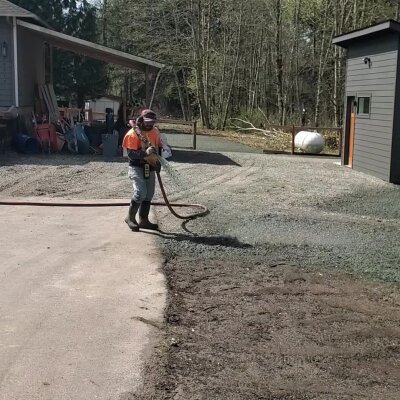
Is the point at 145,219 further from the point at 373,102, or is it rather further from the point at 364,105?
the point at 364,105

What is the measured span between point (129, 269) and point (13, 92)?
13.9 m

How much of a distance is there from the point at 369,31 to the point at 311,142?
23.3ft

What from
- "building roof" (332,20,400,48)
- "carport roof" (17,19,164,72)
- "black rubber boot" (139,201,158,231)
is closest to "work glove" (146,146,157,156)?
"black rubber boot" (139,201,158,231)

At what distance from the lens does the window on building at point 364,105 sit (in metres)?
16.8

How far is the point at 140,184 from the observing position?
8.05 m

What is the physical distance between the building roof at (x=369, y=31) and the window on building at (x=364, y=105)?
167 cm

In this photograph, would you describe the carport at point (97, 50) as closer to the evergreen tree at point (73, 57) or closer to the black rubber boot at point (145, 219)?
the black rubber boot at point (145, 219)

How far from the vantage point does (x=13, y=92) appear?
1878 centimetres

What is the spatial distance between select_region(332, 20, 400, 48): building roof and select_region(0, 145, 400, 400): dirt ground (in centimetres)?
→ 452

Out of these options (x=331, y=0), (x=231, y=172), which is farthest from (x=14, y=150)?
(x=331, y=0)

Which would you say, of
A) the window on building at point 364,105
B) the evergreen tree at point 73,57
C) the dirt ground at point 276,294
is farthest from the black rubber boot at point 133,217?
the evergreen tree at point 73,57

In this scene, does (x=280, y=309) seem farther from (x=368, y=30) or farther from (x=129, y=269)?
(x=368, y=30)

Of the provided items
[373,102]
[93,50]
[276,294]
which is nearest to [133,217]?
[276,294]

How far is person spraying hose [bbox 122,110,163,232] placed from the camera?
26.0 ft
